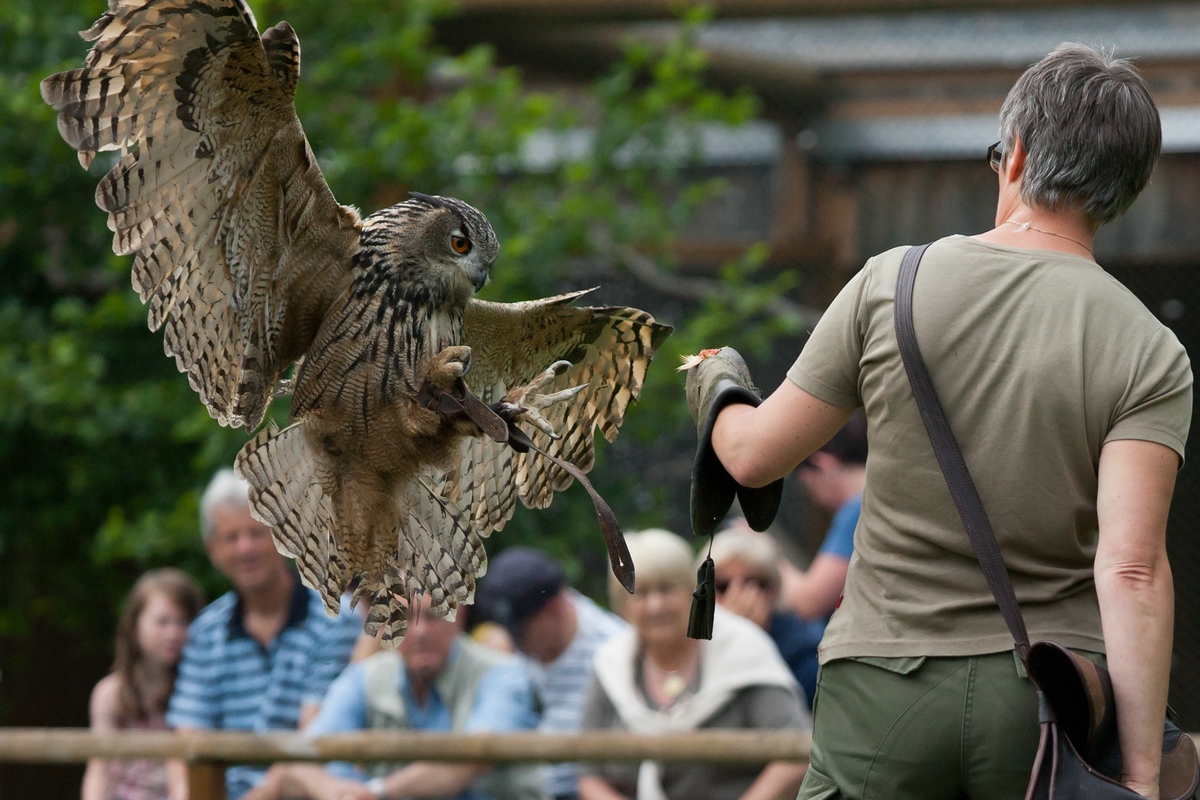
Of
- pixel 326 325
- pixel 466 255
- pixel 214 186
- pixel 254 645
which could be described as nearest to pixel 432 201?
pixel 466 255

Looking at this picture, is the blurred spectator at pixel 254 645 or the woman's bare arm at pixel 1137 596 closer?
the woman's bare arm at pixel 1137 596

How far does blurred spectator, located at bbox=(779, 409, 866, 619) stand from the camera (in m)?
4.17

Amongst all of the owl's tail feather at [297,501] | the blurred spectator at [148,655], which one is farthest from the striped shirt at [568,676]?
the owl's tail feather at [297,501]

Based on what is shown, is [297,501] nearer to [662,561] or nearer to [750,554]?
[662,561]

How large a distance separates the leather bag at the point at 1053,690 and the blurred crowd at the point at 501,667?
205cm

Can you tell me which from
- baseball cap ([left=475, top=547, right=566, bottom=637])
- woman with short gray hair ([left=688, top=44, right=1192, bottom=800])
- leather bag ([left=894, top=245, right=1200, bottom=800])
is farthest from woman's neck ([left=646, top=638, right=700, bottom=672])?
leather bag ([left=894, top=245, right=1200, bottom=800])

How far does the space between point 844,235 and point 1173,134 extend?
130cm

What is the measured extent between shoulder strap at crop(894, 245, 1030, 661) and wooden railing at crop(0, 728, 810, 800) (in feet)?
5.90

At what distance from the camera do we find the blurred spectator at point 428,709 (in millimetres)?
3955

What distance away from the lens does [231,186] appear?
2.28 meters

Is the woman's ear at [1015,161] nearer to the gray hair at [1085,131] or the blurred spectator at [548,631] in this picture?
the gray hair at [1085,131]

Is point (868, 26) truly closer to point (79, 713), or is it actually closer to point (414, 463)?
point (414, 463)

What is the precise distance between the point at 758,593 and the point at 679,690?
0.44 meters

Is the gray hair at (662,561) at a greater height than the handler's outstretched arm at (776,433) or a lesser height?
lesser
